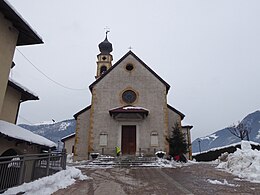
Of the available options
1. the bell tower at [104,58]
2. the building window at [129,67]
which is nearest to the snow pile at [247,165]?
the building window at [129,67]

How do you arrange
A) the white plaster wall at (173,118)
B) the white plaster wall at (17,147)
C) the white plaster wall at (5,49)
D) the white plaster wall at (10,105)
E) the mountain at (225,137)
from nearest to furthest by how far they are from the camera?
the white plaster wall at (17,147) < the white plaster wall at (5,49) < the white plaster wall at (10,105) < the white plaster wall at (173,118) < the mountain at (225,137)

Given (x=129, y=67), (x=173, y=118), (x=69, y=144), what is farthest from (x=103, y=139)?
(x=69, y=144)

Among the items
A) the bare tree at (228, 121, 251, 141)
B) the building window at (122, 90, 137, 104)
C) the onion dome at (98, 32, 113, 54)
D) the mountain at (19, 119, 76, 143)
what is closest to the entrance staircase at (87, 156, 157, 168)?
the building window at (122, 90, 137, 104)

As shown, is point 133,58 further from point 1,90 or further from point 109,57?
point 1,90

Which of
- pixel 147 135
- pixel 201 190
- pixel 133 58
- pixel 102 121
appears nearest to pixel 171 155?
pixel 147 135

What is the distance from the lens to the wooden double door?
20375mm

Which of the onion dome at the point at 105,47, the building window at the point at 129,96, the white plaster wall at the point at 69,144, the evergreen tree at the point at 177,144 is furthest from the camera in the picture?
the onion dome at the point at 105,47

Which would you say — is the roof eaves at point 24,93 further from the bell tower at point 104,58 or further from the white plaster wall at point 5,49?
the bell tower at point 104,58

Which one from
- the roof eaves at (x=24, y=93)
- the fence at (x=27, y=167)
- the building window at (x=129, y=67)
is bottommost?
the fence at (x=27, y=167)

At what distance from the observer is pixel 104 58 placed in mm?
36406

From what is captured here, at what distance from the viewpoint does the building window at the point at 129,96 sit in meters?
22.0

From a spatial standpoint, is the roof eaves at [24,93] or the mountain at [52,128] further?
the mountain at [52,128]

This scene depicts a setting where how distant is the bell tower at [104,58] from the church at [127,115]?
12553 mm

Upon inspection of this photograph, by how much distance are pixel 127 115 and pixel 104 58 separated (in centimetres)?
1829
